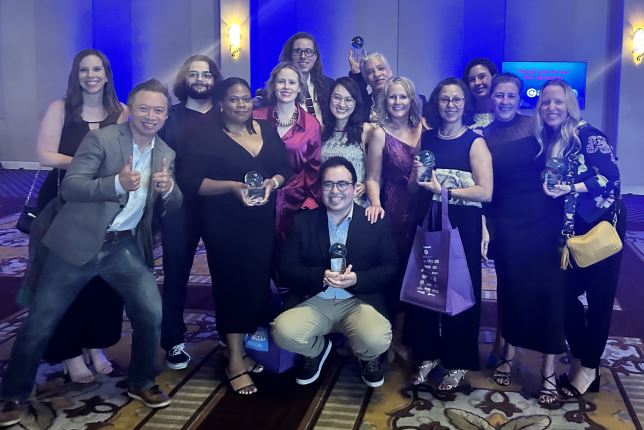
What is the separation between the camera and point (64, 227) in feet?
9.02

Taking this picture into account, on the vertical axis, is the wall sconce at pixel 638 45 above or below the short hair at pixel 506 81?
above

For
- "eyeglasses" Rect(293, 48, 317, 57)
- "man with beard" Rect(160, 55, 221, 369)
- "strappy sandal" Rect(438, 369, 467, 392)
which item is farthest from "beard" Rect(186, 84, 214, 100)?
"strappy sandal" Rect(438, 369, 467, 392)

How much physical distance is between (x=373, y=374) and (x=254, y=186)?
1054 mm

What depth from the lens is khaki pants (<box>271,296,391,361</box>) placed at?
313 cm

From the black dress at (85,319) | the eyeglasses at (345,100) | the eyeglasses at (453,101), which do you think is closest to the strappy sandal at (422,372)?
the eyeglasses at (453,101)

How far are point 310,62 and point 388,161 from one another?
805mm

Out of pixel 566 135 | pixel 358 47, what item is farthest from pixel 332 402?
pixel 358 47

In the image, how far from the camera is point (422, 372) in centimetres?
330

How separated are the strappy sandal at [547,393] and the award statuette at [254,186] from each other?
5.16ft

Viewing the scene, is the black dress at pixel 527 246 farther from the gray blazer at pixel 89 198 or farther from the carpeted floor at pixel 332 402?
the gray blazer at pixel 89 198

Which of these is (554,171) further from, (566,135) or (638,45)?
(638,45)

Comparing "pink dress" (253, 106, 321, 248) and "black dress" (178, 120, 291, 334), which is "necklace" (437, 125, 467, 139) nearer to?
"pink dress" (253, 106, 321, 248)

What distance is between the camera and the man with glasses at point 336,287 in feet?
10.3

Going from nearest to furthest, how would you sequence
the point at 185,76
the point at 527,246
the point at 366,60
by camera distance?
the point at 527,246, the point at 185,76, the point at 366,60
